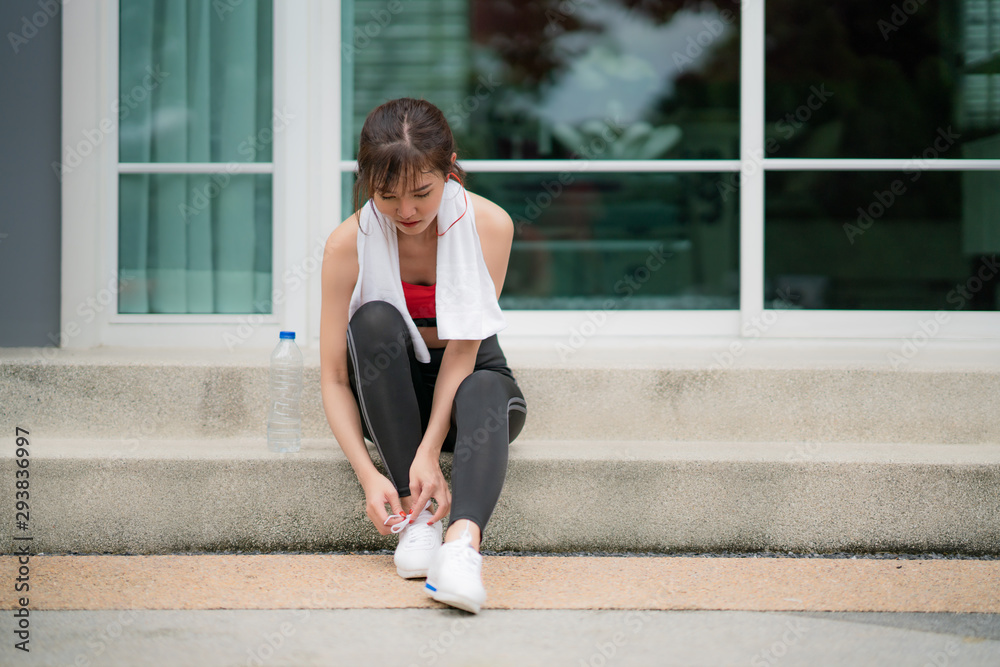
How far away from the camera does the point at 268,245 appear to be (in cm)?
294

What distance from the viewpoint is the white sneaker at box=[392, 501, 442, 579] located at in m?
1.77

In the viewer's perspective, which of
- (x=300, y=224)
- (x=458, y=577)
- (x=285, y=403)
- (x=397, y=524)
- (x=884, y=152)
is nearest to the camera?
(x=458, y=577)

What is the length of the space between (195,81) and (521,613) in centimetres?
234

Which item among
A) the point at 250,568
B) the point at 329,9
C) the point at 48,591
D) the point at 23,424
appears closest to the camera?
the point at 48,591

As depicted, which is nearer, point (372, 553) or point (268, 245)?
point (372, 553)

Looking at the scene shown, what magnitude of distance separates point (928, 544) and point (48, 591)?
6.97 ft

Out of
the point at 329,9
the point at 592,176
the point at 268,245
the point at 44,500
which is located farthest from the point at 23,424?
the point at 592,176

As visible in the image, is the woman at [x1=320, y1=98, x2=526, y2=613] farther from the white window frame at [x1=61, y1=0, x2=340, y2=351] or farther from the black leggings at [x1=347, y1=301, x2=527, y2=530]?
the white window frame at [x1=61, y1=0, x2=340, y2=351]

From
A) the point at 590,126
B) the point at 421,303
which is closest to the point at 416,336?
the point at 421,303

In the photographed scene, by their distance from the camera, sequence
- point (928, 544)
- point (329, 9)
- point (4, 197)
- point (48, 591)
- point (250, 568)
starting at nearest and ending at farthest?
1. point (48, 591)
2. point (250, 568)
3. point (928, 544)
4. point (4, 197)
5. point (329, 9)

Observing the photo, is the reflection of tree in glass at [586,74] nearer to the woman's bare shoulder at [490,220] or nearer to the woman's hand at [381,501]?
the woman's bare shoulder at [490,220]

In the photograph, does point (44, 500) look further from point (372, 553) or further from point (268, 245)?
point (268, 245)

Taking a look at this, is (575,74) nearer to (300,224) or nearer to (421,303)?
(300,224)

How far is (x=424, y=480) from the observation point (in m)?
1.78
